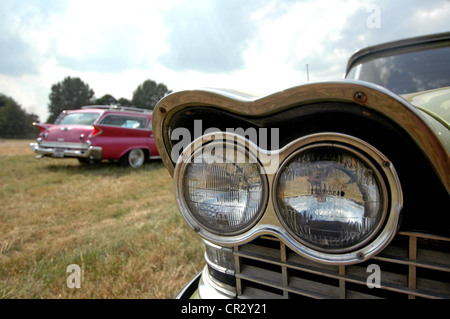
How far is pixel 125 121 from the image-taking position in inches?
274

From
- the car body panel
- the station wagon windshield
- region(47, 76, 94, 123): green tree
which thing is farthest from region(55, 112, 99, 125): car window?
region(47, 76, 94, 123): green tree

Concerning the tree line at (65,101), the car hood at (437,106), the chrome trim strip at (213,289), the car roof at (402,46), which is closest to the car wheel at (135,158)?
the car roof at (402,46)

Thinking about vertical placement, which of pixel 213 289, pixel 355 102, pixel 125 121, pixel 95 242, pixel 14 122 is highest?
pixel 14 122

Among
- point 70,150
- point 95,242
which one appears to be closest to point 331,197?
point 95,242

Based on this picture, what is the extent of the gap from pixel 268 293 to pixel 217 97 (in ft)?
2.38

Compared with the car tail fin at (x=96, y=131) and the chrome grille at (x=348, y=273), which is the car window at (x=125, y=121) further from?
the chrome grille at (x=348, y=273)

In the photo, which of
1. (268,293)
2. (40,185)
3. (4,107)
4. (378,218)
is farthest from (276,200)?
(4,107)

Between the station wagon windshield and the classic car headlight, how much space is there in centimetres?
134

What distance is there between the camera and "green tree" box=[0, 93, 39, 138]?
137 feet

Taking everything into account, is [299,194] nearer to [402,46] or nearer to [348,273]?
[348,273]

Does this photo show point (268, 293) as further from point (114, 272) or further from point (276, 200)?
point (114, 272)

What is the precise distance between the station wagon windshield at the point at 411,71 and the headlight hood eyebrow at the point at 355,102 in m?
1.09

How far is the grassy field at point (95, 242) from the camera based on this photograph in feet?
5.91

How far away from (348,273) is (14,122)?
54243 mm
